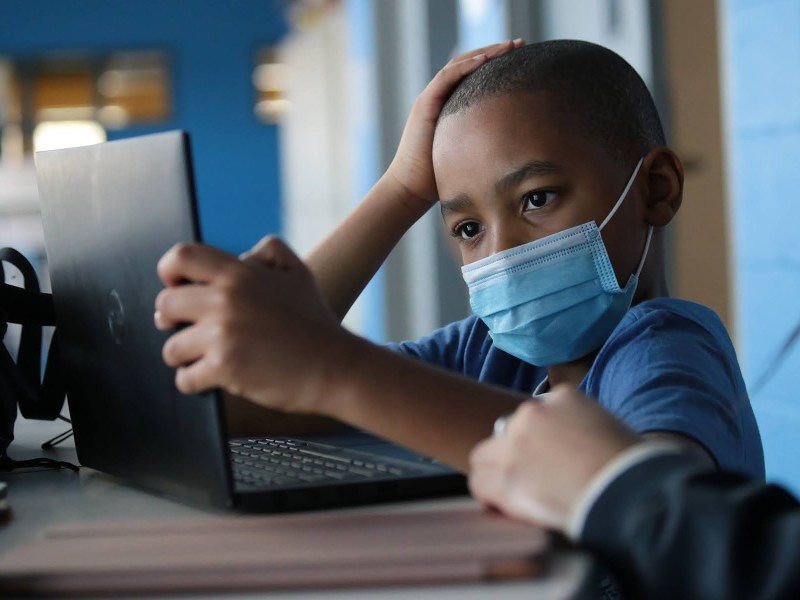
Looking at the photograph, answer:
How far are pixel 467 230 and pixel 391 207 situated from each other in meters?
0.23

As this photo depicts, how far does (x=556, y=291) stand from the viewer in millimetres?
1174

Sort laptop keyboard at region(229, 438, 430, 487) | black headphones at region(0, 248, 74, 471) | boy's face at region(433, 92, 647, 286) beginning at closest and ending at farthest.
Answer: laptop keyboard at region(229, 438, 430, 487), black headphones at region(0, 248, 74, 471), boy's face at region(433, 92, 647, 286)

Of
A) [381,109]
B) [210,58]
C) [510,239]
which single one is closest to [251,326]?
[510,239]

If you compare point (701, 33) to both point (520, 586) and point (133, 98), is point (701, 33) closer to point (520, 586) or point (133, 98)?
point (520, 586)

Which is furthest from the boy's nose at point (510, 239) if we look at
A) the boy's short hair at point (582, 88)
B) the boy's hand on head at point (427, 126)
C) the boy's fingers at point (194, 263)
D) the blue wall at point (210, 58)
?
the blue wall at point (210, 58)

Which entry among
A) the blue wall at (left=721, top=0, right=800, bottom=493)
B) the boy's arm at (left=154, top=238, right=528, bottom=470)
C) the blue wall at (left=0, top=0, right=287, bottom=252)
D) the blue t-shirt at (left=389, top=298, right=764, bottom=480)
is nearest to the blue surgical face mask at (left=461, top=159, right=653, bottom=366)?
the blue t-shirt at (left=389, top=298, right=764, bottom=480)

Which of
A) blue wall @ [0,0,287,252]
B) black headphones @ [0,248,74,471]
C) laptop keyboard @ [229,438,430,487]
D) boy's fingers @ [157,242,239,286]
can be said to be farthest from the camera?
blue wall @ [0,0,287,252]

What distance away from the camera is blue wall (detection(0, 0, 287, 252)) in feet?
36.8

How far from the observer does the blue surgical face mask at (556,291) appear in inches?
45.4

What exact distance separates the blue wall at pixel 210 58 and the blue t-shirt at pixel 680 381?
10.4 meters

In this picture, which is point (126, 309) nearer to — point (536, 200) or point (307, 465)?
point (307, 465)

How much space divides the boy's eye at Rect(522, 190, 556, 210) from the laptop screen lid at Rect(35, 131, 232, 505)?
0.48 m

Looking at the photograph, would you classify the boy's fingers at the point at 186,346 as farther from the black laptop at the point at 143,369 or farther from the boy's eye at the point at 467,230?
the boy's eye at the point at 467,230

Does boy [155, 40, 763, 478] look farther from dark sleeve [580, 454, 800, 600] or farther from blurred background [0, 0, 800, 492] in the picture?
dark sleeve [580, 454, 800, 600]
